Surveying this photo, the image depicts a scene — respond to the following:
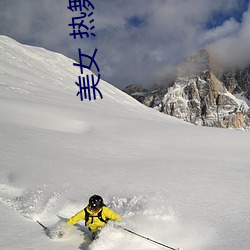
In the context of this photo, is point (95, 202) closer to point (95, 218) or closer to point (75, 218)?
point (95, 218)

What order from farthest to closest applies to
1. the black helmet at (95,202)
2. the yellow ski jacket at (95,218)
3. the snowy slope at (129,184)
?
the yellow ski jacket at (95,218) → the black helmet at (95,202) → the snowy slope at (129,184)

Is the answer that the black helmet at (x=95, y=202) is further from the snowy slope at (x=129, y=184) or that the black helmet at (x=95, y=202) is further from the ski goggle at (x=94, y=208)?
the snowy slope at (x=129, y=184)

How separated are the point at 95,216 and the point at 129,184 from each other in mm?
2462

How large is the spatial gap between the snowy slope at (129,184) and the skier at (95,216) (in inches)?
8.7

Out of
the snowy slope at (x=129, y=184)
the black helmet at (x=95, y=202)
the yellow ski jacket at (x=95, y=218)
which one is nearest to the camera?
the snowy slope at (x=129, y=184)

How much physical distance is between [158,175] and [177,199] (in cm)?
196

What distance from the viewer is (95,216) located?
5918 mm

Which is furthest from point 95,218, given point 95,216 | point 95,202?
point 95,202

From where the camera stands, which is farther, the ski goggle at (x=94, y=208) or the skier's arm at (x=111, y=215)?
the skier's arm at (x=111, y=215)

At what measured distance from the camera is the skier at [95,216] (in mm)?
5820

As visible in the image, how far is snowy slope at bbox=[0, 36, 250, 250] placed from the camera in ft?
18.2

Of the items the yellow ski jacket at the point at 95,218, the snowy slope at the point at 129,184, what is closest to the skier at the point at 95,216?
the yellow ski jacket at the point at 95,218

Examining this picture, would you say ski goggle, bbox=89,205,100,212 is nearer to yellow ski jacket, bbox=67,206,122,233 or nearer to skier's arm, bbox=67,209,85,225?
yellow ski jacket, bbox=67,206,122,233

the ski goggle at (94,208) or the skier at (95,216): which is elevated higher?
the ski goggle at (94,208)
